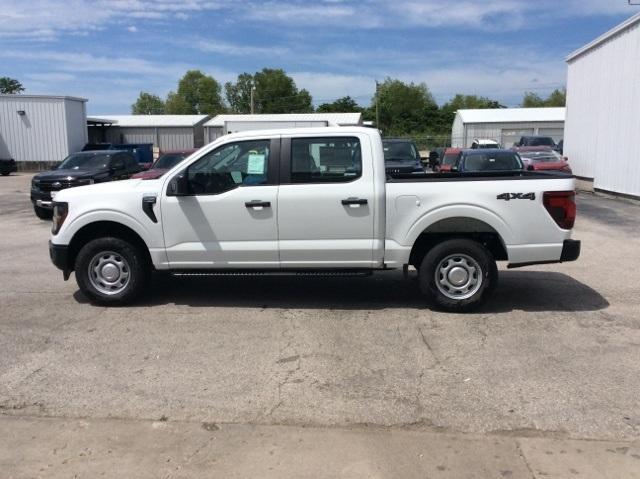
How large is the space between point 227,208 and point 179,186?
55cm

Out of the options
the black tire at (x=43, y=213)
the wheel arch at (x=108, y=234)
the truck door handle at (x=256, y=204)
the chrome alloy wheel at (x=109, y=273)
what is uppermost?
the truck door handle at (x=256, y=204)

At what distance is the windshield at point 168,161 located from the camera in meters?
17.0

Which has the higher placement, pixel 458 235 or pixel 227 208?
pixel 227 208

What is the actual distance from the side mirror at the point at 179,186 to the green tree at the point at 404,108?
221 ft

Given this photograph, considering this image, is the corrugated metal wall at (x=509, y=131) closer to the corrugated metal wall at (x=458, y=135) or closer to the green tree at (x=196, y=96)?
the corrugated metal wall at (x=458, y=135)

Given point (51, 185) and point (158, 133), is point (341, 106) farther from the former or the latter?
point (51, 185)

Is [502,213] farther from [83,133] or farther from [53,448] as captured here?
[83,133]

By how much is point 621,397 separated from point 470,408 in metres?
1.15

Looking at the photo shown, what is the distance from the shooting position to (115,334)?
6016 mm

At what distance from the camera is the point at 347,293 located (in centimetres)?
755

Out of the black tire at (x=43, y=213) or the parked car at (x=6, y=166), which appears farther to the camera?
the parked car at (x=6, y=166)

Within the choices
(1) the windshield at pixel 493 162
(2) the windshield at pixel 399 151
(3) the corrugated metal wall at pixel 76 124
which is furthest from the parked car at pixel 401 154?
(3) the corrugated metal wall at pixel 76 124

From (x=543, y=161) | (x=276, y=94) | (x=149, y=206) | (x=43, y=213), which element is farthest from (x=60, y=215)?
(x=276, y=94)

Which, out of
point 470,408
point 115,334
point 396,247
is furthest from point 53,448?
point 396,247
